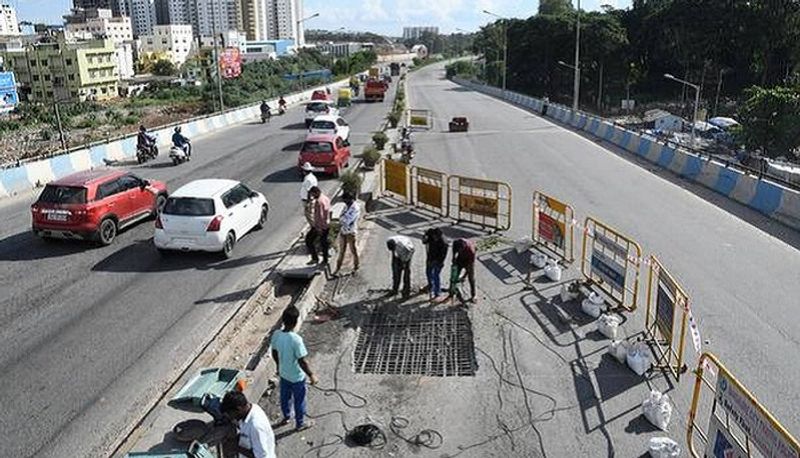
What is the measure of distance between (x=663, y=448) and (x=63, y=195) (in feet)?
44.0

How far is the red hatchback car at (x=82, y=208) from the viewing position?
14.9 metres

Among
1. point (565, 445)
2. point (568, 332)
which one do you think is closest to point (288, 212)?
point (568, 332)

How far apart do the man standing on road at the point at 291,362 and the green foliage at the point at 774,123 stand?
4049 centimetres

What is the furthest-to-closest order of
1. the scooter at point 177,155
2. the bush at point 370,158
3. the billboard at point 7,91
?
the billboard at point 7,91
the scooter at point 177,155
the bush at point 370,158

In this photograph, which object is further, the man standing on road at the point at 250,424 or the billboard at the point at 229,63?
the billboard at the point at 229,63

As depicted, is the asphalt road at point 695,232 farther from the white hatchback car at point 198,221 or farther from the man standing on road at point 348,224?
the white hatchback car at point 198,221

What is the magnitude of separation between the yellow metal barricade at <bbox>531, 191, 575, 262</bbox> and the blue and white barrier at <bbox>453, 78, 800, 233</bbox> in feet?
21.9

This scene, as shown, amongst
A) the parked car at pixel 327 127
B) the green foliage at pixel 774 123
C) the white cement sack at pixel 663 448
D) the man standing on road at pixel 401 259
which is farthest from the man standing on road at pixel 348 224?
the green foliage at pixel 774 123

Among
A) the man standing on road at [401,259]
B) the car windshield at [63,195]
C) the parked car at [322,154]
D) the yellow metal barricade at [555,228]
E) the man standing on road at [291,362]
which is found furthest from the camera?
the parked car at [322,154]

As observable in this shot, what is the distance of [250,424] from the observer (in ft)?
19.1

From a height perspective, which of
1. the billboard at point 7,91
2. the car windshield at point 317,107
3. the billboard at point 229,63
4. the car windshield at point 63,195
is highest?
the billboard at point 229,63

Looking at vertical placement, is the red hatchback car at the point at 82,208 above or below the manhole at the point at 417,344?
above

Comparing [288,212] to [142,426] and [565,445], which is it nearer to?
[142,426]

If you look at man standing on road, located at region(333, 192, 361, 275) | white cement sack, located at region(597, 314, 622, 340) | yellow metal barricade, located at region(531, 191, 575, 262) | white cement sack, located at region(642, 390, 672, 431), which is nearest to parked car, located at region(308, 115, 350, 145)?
yellow metal barricade, located at region(531, 191, 575, 262)
